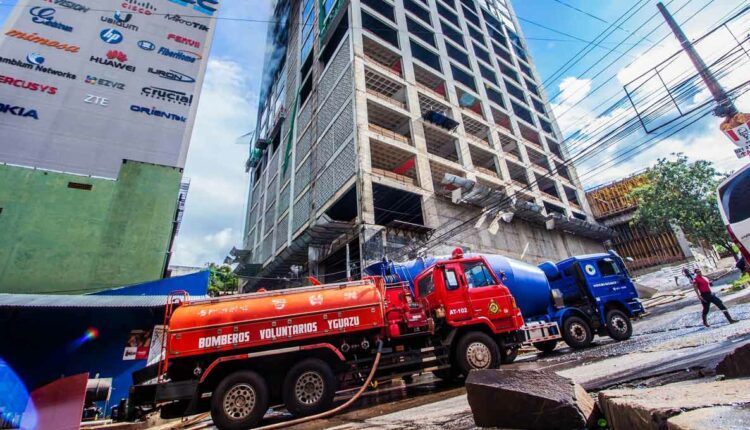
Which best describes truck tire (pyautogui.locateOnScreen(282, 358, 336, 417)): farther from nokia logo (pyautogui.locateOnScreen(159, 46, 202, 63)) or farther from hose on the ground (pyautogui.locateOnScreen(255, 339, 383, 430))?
nokia logo (pyautogui.locateOnScreen(159, 46, 202, 63))

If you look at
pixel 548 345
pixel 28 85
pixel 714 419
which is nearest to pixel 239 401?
pixel 714 419

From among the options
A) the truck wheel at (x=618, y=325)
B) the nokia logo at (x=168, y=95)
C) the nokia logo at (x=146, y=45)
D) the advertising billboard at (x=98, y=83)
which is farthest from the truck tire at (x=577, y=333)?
the nokia logo at (x=146, y=45)

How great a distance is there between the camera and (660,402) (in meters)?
2.11

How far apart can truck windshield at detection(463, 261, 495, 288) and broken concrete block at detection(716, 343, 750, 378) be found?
528 centimetres

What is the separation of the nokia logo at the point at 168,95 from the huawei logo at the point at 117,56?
2.05 metres

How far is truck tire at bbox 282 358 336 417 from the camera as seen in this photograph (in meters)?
6.39

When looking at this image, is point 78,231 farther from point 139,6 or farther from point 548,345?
point 548,345

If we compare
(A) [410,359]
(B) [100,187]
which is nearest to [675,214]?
(A) [410,359]

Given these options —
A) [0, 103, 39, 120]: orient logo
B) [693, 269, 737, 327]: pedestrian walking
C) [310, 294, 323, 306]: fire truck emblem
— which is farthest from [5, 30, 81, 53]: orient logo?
[693, 269, 737, 327]: pedestrian walking

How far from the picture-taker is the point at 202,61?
66.3ft

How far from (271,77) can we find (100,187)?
4360cm

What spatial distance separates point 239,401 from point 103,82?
19.6 metres

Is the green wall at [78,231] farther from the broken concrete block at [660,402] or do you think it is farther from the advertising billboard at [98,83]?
the broken concrete block at [660,402]

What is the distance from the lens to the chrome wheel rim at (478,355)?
746cm
